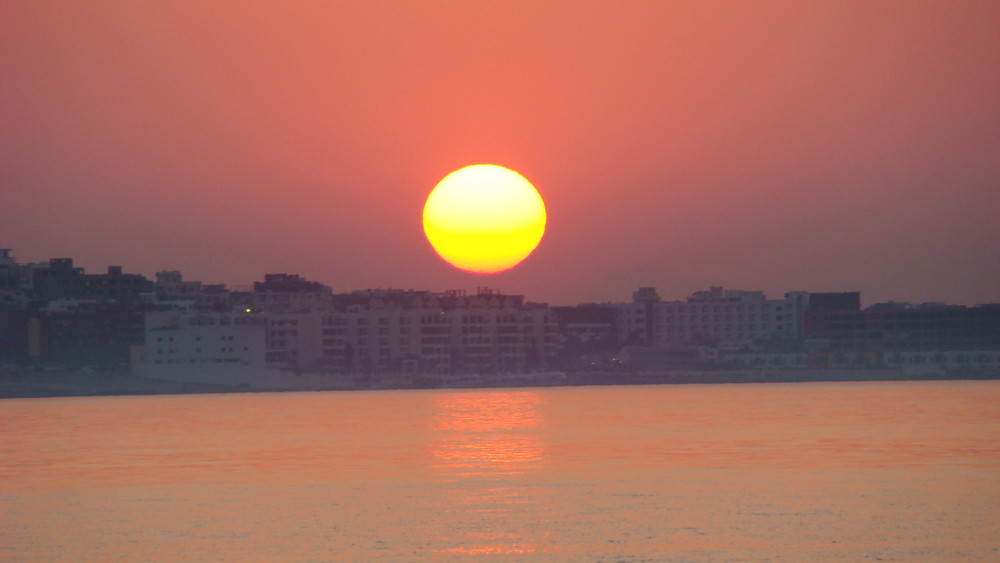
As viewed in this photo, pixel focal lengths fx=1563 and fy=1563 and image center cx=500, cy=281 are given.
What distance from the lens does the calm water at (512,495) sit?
3456 cm

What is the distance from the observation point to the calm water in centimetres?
3456

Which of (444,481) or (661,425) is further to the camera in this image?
(661,425)

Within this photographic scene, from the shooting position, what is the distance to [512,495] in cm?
4584

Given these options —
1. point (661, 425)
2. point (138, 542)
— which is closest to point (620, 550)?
point (138, 542)

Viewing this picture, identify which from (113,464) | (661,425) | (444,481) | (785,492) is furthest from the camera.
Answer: (661,425)

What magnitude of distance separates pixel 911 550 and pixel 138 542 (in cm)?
1733

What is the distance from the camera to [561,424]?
9912 centimetres

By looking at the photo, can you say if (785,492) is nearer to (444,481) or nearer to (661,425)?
(444,481)

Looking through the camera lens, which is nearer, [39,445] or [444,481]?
[444,481]

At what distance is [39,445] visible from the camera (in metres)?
77.5

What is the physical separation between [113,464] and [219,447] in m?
13.6

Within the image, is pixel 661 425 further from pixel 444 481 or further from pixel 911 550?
pixel 911 550

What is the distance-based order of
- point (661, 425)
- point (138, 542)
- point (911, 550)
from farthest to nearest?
point (661, 425) < point (138, 542) < point (911, 550)

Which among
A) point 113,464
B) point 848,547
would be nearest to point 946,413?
point 113,464
